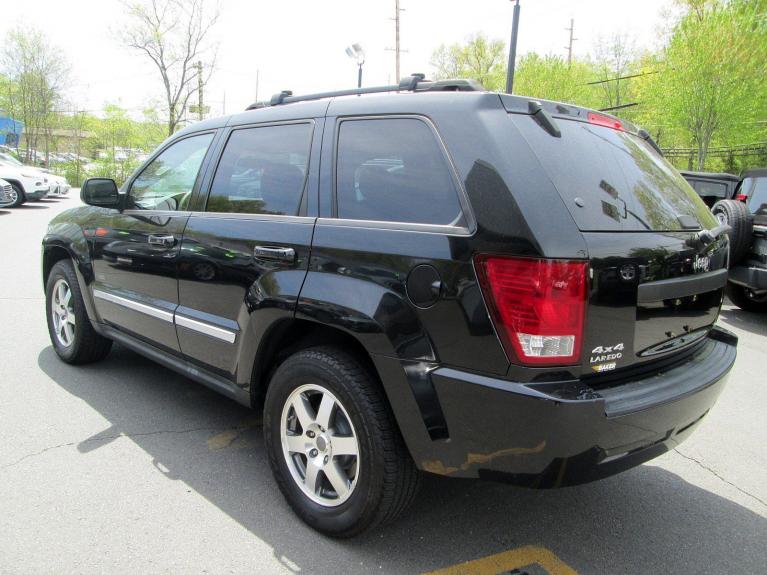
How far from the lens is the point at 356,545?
2.52 meters

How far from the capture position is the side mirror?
3861 millimetres

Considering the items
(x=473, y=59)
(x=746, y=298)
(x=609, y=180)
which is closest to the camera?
(x=609, y=180)

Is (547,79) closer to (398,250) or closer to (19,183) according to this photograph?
(19,183)

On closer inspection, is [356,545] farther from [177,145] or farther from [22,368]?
[22,368]

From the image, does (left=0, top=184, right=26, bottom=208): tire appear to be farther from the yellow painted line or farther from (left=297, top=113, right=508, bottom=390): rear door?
the yellow painted line

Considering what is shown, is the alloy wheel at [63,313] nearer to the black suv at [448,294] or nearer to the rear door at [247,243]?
the rear door at [247,243]

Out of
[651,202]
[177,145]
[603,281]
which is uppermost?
[177,145]

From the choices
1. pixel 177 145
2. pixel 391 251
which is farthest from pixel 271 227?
pixel 177 145

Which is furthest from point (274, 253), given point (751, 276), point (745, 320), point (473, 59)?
point (473, 59)

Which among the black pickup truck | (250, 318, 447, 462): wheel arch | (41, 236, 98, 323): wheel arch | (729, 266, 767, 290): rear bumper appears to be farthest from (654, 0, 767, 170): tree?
(250, 318, 447, 462): wheel arch

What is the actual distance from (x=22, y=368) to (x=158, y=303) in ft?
6.14

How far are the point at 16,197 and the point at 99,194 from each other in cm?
1707

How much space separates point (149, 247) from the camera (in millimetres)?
3564

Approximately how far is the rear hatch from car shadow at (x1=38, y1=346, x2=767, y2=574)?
908 millimetres
